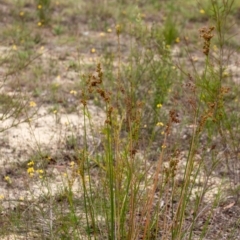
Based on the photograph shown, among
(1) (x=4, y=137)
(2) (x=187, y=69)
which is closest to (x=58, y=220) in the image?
(1) (x=4, y=137)

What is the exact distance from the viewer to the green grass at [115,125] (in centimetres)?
307

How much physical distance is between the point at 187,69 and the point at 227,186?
2355 millimetres

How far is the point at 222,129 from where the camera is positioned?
15.9 feet

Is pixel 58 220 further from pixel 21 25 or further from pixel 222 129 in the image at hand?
pixel 21 25

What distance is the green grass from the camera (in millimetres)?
3066

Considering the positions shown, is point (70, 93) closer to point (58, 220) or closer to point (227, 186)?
point (227, 186)

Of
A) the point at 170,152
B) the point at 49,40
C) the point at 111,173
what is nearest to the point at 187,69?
the point at 49,40

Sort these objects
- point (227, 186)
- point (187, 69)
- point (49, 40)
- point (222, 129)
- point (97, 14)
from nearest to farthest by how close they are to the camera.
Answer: point (227, 186)
point (222, 129)
point (187, 69)
point (49, 40)
point (97, 14)

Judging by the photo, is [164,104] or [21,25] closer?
[164,104]

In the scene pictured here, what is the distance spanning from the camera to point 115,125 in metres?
2.88

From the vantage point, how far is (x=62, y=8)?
846cm

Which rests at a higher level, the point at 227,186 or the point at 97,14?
the point at 97,14

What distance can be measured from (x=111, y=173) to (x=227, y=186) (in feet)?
5.34

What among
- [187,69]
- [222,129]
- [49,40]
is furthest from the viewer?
[49,40]
